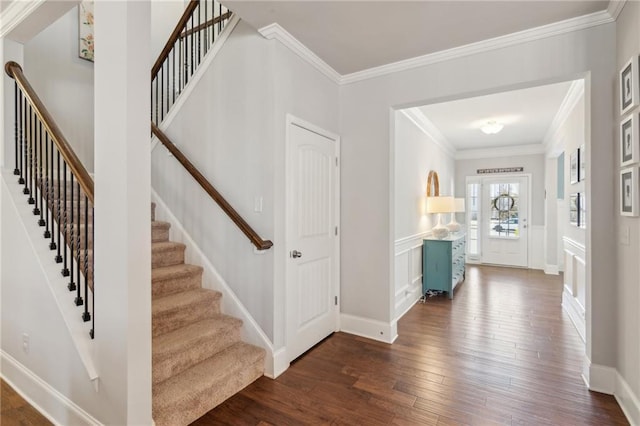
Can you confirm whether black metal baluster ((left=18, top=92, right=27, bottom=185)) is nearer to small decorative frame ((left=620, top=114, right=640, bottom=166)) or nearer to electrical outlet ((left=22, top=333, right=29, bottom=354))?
electrical outlet ((left=22, top=333, right=29, bottom=354))

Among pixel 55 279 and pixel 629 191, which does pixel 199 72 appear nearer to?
pixel 55 279

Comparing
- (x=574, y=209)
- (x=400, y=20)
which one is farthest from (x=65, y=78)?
(x=574, y=209)

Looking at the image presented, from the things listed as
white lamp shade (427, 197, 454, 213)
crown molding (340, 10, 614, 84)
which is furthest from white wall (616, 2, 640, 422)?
white lamp shade (427, 197, 454, 213)

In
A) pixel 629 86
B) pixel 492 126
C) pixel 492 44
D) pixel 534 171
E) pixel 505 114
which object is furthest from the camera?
pixel 534 171

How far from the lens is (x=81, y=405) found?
1.88 metres

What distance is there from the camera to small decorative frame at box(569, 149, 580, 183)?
395 centimetres

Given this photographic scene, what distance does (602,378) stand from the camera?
2346 mm

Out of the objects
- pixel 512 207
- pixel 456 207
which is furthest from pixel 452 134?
pixel 512 207

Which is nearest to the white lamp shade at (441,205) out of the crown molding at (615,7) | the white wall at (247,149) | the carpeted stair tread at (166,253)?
the white wall at (247,149)

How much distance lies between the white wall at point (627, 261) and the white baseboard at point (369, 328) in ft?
5.52

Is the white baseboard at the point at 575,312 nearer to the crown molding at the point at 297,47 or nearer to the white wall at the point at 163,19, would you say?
the crown molding at the point at 297,47

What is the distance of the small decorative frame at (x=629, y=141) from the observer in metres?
1.92

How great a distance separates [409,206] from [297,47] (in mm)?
2693

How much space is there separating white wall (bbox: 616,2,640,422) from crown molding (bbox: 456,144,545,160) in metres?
5.40
